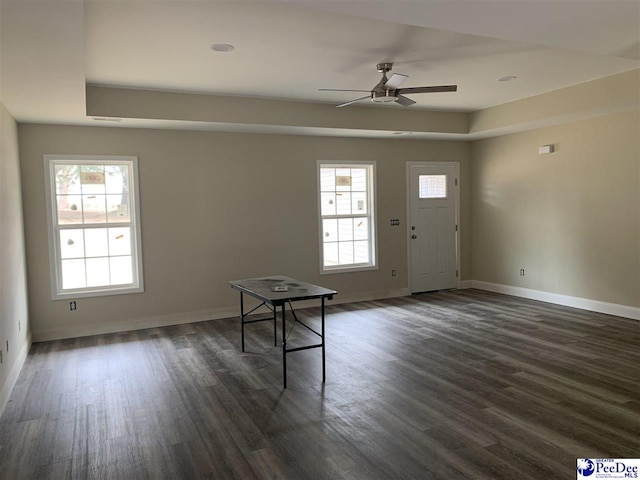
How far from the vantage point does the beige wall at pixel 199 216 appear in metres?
5.47

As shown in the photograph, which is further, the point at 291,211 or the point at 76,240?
the point at 291,211

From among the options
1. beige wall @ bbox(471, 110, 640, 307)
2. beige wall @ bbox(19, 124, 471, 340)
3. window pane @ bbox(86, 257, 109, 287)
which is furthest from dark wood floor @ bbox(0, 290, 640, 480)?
beige wall @ bbox(471, 110, 640, 307)

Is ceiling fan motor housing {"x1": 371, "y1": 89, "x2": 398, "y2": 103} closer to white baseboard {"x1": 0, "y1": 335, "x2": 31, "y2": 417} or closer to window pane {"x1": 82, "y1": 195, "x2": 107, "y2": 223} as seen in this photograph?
window pane {"x1": 82, "y1": 195, "x2": 107, "y2": 223}

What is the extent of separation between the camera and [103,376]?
4.28 meters

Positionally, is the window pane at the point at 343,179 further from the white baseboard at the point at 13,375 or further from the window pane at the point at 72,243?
the white baseboard at the point at 13,375

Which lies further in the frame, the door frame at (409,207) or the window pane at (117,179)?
the door frame at (409,207)

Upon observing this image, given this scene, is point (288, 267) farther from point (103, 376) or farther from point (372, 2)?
point (372, 2)

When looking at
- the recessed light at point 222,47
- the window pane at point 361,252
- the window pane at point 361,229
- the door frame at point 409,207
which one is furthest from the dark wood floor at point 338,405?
the recessed light at point 222,47

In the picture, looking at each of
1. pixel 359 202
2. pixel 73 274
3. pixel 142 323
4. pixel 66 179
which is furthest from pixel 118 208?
pixel 359 202

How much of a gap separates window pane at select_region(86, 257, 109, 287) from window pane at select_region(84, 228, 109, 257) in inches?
2.8

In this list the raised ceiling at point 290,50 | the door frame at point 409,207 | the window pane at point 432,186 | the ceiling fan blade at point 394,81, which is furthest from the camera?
the window pane at point 432,186

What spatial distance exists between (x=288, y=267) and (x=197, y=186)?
5.40 ft

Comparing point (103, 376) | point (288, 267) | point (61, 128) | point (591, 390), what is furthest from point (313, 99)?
point (591, 390)

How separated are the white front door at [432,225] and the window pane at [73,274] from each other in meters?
→ 4.63
